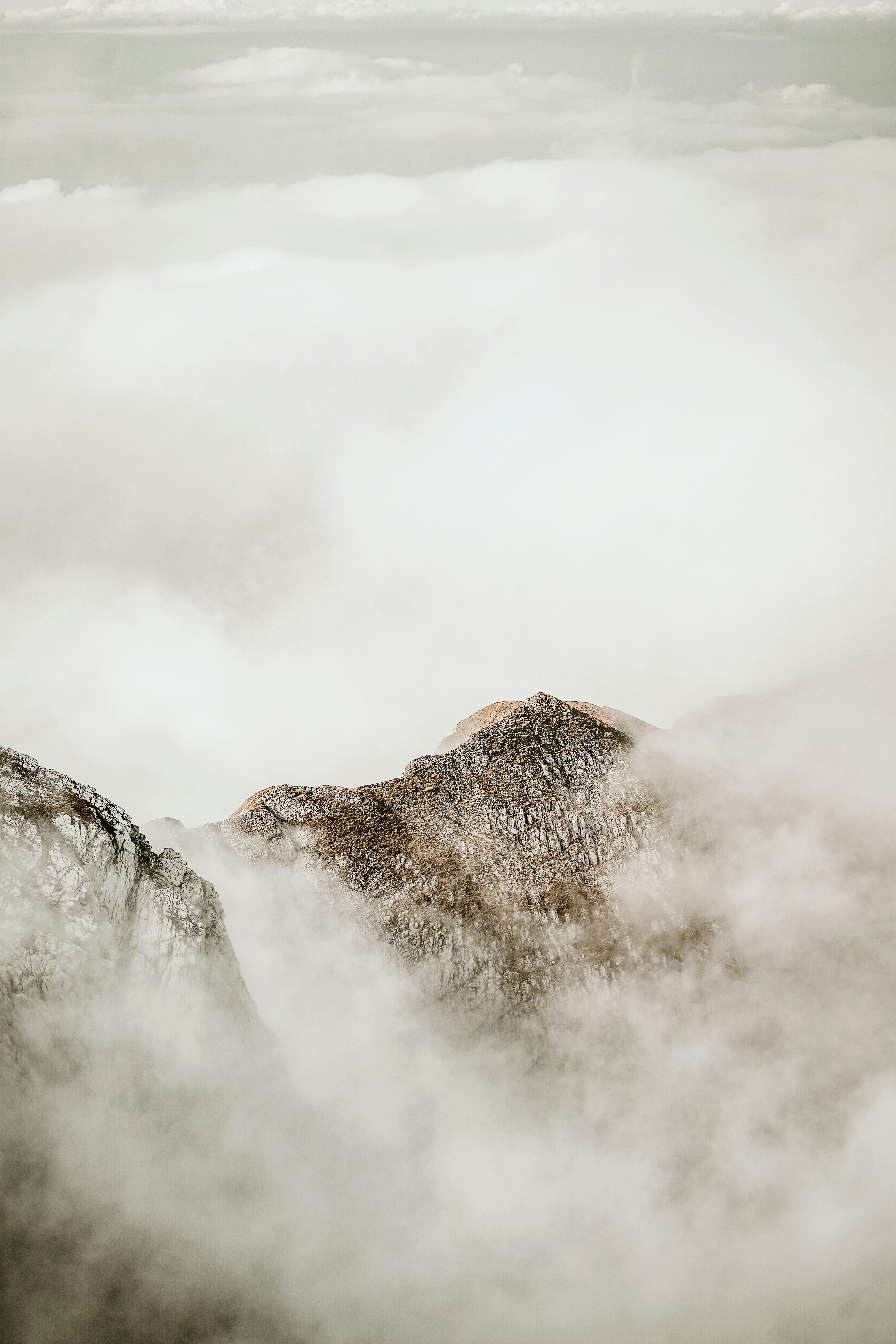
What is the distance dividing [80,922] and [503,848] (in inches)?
890

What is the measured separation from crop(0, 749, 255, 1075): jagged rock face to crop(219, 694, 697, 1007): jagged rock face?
10.9 m

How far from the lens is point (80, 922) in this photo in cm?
2839

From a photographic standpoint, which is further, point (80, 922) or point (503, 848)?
point (503, 848)

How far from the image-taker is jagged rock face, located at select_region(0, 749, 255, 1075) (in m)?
26.0

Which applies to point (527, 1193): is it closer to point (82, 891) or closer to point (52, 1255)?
point (52, 1255)

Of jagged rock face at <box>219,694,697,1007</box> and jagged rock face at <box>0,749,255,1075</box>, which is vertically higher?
jagged rock face at <box>219,694,697,1007</box>

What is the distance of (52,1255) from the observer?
24.0m

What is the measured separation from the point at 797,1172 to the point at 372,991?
61.1ft

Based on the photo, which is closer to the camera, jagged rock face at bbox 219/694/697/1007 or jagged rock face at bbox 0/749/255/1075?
jagged rock face at bbox 0/749/255/1075

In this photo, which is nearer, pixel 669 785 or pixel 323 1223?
pixel 323 1223

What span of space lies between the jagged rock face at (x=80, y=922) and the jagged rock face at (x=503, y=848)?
1091cm

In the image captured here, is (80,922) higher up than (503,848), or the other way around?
(503,848)

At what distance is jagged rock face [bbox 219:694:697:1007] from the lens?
39.8 metres

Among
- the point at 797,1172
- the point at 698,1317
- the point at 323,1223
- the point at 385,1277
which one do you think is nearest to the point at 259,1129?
the point at 323,1223
